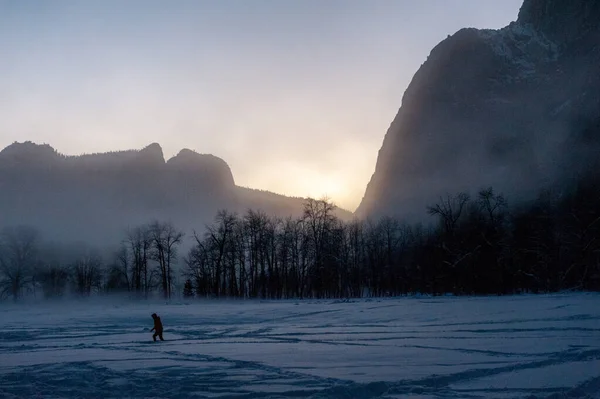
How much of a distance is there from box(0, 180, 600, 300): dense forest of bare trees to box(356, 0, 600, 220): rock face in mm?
36039

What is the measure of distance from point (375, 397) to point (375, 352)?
18.6 ft

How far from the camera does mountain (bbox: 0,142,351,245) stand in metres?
138

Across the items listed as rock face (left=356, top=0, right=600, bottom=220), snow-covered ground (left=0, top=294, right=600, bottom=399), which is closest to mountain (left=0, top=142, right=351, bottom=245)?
rock face (left=356, top=0, right=600, bottom=220)

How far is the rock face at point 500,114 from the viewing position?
113 meters

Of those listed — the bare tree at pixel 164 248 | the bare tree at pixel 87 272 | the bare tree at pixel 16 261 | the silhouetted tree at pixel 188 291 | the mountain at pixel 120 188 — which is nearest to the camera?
the bare tree at pixel 16 261

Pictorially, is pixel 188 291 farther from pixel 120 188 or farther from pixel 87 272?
pixel 120 188

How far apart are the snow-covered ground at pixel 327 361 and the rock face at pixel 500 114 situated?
9180 centimetres

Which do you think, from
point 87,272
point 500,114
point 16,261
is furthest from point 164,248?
point 500,114

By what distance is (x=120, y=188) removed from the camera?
512 ft

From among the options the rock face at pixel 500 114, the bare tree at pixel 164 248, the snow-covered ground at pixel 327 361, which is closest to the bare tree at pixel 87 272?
the bare tree at pixel 164 248

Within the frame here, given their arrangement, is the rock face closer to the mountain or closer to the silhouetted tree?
the mountain

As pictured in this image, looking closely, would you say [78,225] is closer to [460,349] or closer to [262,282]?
[262,282]

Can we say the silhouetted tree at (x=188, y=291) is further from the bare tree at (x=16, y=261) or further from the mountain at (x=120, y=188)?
the mountain at (x=120, y=188)

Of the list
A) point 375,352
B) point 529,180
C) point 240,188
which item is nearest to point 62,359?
point 375,352
